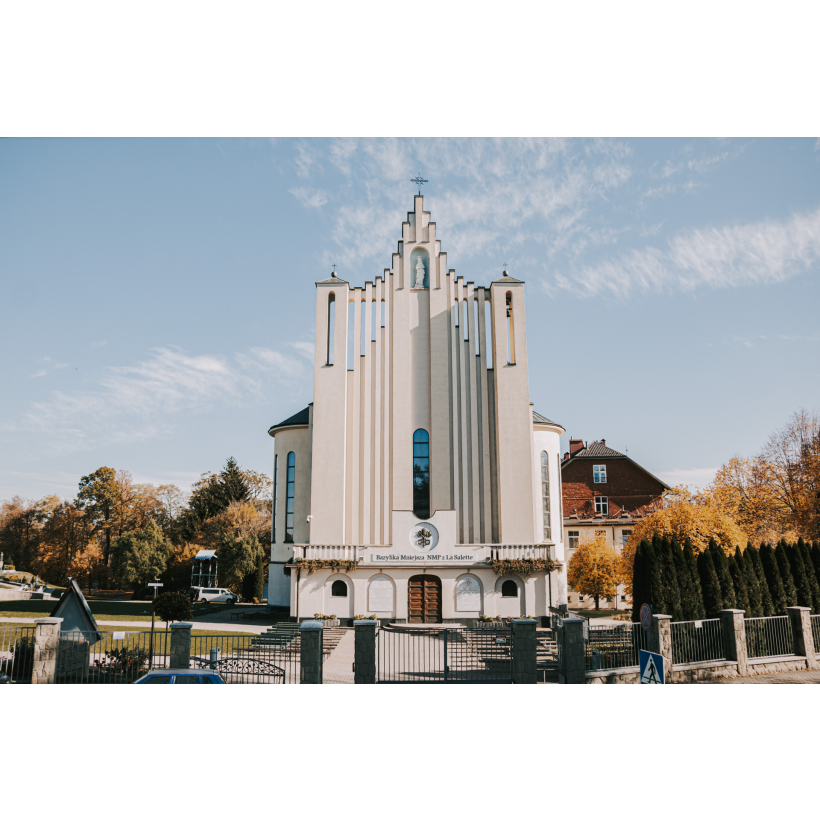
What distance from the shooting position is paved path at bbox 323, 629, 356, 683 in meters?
15.0

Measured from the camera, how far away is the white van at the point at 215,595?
4080 centimetres

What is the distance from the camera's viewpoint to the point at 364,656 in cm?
1305

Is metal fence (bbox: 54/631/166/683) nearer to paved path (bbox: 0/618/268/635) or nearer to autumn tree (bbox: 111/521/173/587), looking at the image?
paved path (bbox: 0/618/268/635)

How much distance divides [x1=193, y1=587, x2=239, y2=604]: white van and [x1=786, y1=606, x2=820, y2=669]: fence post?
33.8 m

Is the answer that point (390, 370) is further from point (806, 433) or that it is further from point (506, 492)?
point (806, 433)

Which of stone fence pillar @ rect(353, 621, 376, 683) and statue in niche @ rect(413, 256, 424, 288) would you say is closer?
stone fence pillar @ rect(353, 621, 376, 683)

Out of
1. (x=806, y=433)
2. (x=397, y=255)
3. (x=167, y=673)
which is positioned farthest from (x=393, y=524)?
(x=806, y=433)

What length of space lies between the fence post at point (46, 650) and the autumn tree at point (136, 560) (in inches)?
1197

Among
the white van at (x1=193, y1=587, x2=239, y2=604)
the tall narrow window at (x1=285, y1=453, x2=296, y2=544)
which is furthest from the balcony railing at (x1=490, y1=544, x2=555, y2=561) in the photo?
the white van at (x1=193, y1=587, x2=239, y2=604)

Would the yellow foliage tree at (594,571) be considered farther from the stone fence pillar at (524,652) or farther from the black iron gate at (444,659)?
the stone fence pillar at (524,652)

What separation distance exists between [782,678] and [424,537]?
43.4ft

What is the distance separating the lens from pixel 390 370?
27.7 metres

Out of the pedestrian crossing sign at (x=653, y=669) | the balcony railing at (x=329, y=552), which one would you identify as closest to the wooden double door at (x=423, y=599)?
the balcony railing at (x=329, y=552)

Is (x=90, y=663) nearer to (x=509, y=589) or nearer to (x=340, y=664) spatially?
(x=340, y=664)
